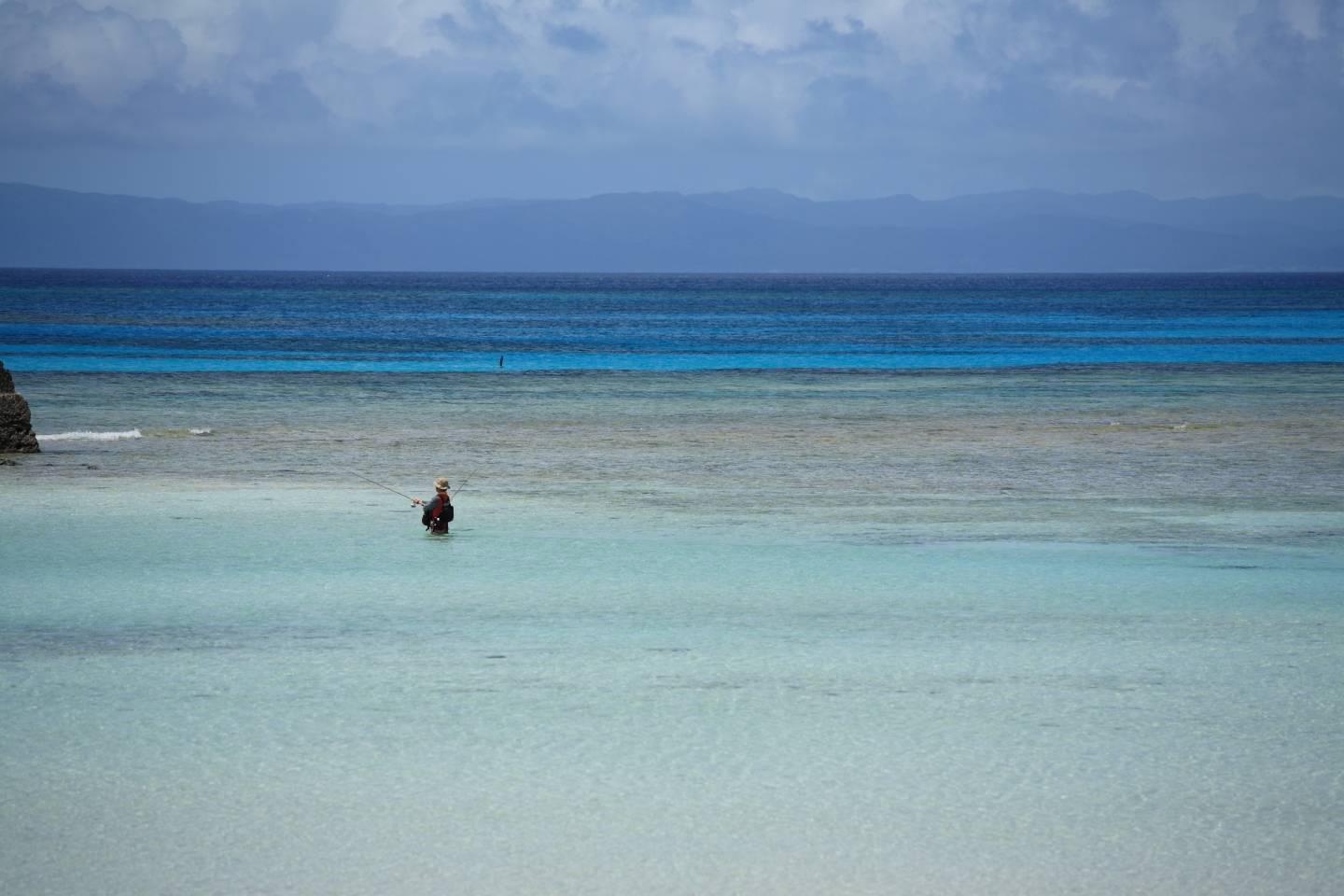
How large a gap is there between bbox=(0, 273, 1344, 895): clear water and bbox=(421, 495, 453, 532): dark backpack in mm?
358

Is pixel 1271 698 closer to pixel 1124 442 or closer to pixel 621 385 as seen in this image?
pixel 1124 442

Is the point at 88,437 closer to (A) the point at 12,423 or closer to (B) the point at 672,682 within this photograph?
(A) the point at 12,423

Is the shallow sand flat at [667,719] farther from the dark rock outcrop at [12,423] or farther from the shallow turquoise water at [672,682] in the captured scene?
the dark rock outcrop at [12,423]

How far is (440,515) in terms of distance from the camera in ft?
43.4

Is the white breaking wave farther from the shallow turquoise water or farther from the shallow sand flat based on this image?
the shallow sand flat

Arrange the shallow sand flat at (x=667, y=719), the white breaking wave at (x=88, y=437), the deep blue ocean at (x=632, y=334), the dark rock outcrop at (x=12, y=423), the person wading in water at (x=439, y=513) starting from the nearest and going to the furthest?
1. the shallow sand flat at (x=667, y=719)
2. the person wading in water at (x=439, y=513)
3. the dark rock outcrop at (x=12, y=423)
4. the white breaking wave at (x=88, y=437)
5. the deep blue ocean at (x=632, y=334)

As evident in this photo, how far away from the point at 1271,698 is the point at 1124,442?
15.1m

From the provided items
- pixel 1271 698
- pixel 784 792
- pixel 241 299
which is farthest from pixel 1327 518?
pixel 241 299

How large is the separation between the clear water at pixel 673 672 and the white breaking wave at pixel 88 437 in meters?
0.31

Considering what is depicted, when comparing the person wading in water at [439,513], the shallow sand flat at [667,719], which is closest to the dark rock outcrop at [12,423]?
the shallow sand flat at [667,719]

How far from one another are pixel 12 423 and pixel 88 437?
311 cm

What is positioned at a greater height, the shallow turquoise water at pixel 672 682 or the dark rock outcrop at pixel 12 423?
the dark rock outcrop at pixel 12 423

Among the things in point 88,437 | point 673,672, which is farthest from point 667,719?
point 88,437

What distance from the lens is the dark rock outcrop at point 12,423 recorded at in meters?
18.8
